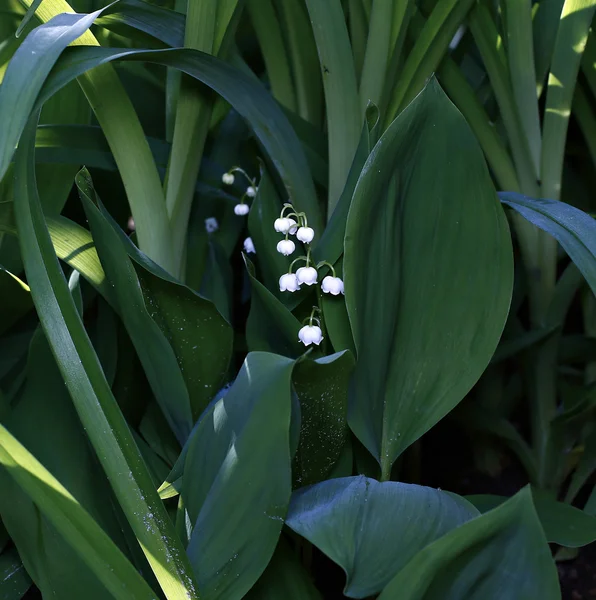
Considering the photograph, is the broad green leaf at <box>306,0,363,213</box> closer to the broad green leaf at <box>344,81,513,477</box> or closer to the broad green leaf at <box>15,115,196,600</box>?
the broad green leaf at <box>344,81,513,477</box>

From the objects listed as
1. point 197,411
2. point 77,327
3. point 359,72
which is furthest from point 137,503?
point 359,72

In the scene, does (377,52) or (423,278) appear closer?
(423,278)

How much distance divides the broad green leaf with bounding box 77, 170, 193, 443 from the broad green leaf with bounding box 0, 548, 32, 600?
0.67 feet

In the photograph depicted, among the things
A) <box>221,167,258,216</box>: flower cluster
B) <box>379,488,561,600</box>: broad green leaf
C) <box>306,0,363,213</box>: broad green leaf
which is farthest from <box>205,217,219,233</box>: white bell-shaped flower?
<box>379,488,561,600</box>: broad green leaf

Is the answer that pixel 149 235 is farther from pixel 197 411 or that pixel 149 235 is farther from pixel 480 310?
pixel 480 310

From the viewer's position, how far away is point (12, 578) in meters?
0.74

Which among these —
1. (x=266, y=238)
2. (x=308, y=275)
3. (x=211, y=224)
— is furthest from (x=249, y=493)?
(x=211, y=224)

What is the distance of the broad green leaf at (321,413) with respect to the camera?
0.61 m

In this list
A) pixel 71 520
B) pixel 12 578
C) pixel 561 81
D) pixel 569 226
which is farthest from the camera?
pixel 561 81

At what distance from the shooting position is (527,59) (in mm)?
869

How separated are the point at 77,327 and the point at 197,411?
0.26 metres

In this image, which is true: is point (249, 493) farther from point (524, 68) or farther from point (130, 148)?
point (524, 68)

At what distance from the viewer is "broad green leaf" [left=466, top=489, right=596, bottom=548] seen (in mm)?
679

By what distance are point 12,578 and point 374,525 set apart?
16.5 inches
